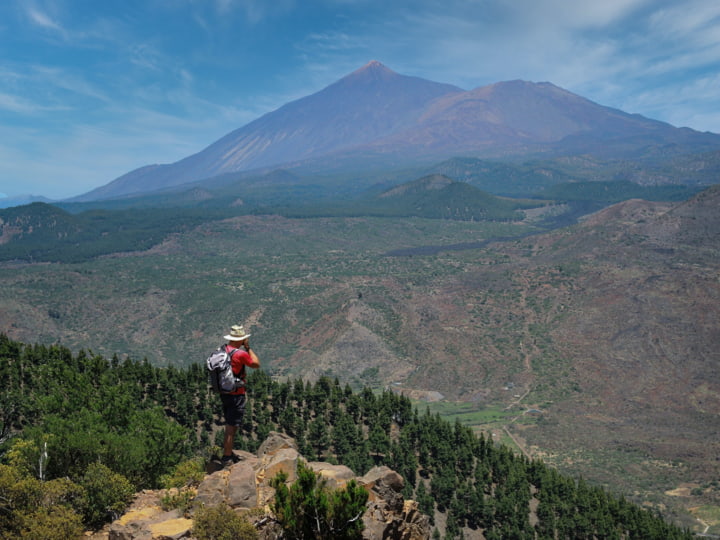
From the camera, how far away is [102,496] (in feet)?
55.9

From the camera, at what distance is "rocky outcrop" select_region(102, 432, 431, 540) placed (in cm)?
1483

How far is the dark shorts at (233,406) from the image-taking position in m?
16.4

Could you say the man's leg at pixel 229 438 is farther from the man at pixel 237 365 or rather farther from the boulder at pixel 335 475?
the boulder at pixel 335 475

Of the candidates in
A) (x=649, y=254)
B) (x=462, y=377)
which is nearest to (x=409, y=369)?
(x=462, y=377)

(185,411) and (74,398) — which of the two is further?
(185,411)

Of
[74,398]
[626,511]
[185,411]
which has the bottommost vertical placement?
[626,511]

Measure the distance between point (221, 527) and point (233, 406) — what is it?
142 inches

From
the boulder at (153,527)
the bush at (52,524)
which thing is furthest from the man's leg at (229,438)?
the bush at (52,524)

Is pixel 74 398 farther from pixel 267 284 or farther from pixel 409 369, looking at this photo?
pixel 267 284

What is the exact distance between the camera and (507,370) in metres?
95.5

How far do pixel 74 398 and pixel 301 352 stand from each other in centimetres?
8017

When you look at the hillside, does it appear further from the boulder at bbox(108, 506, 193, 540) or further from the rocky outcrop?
the boulder at bbox(108, 506, 193, 540)

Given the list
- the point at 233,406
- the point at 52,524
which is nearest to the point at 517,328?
the point at 233,406

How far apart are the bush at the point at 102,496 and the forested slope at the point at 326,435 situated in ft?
10.9
